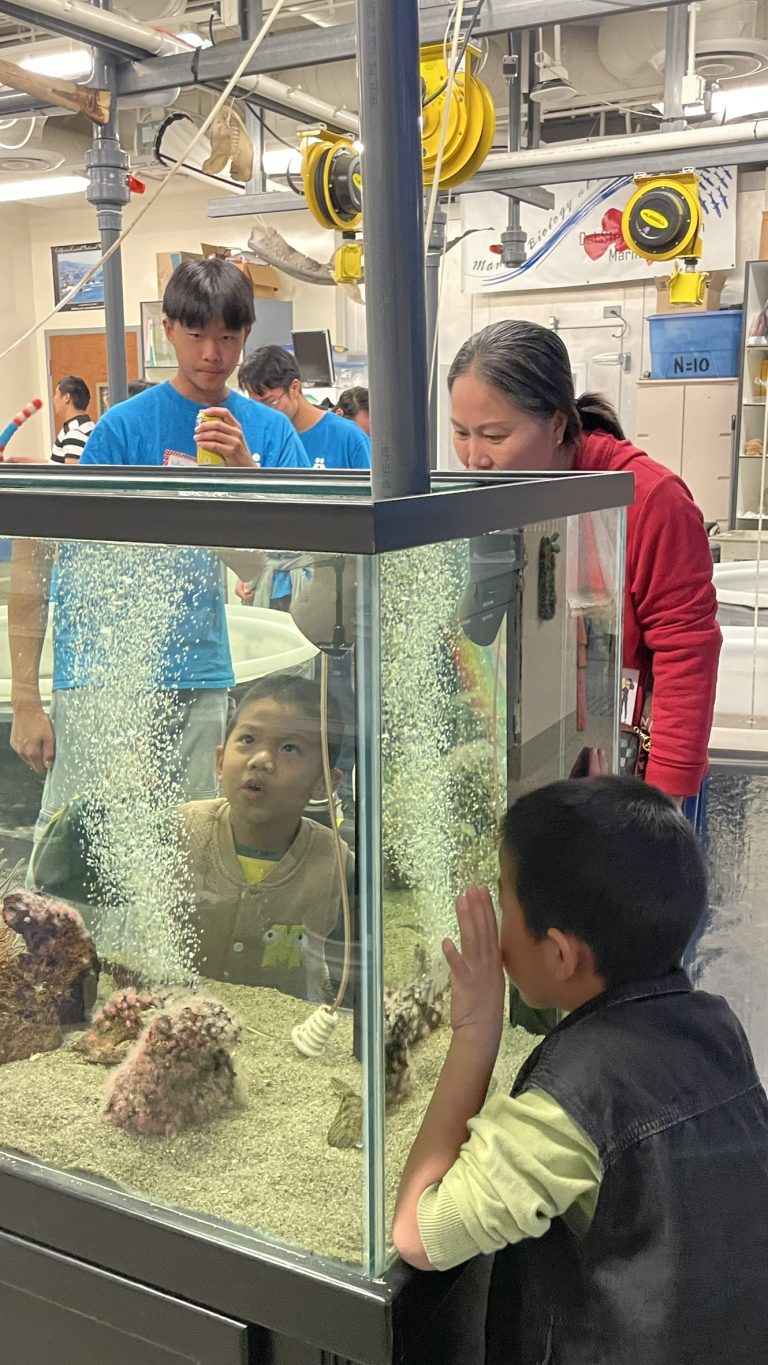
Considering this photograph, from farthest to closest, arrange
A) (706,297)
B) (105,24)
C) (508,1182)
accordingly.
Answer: (706,297), (105,24), (508,1182)

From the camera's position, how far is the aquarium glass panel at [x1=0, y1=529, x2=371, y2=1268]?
0.75 metres

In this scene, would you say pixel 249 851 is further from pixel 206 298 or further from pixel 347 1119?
pixel 206 298

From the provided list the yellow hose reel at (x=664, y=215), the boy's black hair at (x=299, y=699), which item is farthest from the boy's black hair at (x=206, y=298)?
the yellow hose reel at (x=664, y=215)

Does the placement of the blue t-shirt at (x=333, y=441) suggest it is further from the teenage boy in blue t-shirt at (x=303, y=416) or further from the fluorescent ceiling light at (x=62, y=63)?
the fluorescent ceiling light at (x=62, y=63)

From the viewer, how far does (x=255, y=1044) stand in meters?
0.81

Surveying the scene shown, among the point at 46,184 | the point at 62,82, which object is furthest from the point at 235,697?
the point at 46,184

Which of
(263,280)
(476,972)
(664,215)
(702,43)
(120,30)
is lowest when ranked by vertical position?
(476,972)

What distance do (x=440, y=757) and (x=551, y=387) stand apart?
656 millimetres

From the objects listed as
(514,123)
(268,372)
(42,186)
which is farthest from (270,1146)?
(42,186)

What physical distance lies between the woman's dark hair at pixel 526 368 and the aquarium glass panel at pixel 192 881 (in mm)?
636

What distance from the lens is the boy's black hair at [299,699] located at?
714mm

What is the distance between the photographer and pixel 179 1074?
839mm

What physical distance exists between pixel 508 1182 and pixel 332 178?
275 centimetres

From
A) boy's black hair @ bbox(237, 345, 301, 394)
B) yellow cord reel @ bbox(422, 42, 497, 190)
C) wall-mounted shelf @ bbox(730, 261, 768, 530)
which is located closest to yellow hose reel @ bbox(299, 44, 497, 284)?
yellow cord reel @ bbox(422, 42, 497, 190)
